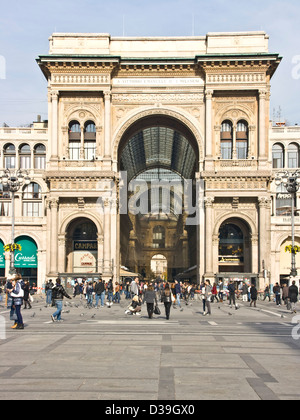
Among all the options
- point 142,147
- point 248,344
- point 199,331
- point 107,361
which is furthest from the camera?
point 142,147

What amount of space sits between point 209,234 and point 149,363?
48000 millimetres

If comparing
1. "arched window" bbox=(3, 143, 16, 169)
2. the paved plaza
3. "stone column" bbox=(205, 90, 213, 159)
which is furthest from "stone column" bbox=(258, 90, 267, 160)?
the paved plaza

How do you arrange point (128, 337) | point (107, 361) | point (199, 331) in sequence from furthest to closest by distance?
point (199, 331) → point (128, 337) → point (107, 361)

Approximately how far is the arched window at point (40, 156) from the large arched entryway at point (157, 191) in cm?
998

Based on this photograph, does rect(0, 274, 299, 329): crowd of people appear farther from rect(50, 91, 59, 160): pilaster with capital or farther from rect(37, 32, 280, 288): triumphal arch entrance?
rect(50, 91, 59, 160): pilaster with capital

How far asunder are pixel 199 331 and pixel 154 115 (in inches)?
1764

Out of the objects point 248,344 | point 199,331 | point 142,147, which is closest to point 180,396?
point 248,344

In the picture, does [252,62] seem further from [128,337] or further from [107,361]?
[107,361]

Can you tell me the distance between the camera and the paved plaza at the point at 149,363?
39.9ft

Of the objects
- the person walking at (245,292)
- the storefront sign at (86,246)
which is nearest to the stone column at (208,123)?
the storefront sign at (86,246)

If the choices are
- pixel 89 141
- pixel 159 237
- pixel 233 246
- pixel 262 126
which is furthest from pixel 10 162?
pixel 159 237

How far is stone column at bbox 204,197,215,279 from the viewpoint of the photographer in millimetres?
Result: 62812

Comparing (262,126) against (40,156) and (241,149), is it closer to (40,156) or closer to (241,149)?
(241,149)
